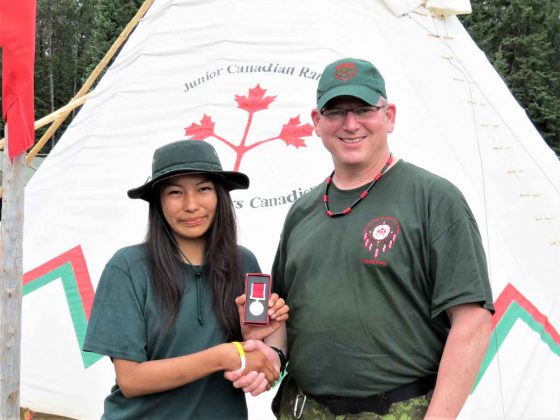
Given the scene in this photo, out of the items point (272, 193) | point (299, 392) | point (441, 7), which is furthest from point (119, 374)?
point (441, 7)

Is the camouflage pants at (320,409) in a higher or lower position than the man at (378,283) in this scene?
lower

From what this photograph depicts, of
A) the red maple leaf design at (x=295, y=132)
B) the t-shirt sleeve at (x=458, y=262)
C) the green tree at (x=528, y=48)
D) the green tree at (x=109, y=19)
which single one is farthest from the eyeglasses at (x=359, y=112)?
the green tree at (x=109, y=19)

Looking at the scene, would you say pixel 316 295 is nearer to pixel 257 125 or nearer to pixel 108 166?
pixel 257 125

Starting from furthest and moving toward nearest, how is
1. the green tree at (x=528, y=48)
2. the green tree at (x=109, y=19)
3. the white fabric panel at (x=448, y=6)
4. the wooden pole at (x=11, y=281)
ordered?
the green tree at (x=109, y=19) < the green tree at (x=528, y=48) < the white fabric panel at (x=448, y=6) < the wooden pole at (x=11, y=281)

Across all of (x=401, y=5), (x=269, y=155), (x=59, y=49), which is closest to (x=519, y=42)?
(x=401, y=5)

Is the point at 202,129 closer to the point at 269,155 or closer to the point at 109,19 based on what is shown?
the point at 269,155

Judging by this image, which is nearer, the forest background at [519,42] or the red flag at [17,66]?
the red flag at [17,66]

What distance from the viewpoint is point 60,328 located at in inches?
153

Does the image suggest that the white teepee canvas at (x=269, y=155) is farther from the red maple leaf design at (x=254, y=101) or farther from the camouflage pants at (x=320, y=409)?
the camouflage pants at (x=320, y=409)

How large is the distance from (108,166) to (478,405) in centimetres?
260

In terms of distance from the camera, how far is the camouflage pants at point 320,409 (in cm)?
178

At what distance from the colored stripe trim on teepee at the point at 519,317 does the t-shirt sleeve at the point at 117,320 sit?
228 centimetres

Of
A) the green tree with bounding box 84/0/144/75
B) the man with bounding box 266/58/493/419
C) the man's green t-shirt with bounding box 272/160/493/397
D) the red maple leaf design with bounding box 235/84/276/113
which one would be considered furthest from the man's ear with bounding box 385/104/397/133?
the green tree with bounding box 84/0/144/75

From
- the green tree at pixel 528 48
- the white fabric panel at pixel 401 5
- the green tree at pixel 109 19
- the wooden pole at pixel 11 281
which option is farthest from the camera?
the green tree at pixel 109 19
